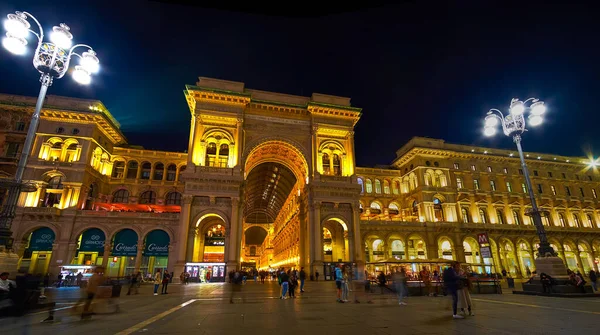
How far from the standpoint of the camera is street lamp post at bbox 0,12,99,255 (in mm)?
12305

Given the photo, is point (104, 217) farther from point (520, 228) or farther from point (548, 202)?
point (548, 202)

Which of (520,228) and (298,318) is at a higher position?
(520,228)

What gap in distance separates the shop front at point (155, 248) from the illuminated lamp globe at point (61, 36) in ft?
74.5

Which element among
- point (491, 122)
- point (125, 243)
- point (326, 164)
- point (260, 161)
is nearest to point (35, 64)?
point (125, 243)

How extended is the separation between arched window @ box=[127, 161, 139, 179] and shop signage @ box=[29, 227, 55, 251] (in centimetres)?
1188

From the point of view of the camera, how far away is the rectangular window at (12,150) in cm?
3381

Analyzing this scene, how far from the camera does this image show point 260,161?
38250 mm

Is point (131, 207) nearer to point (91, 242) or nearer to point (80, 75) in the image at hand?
point (91, 242)

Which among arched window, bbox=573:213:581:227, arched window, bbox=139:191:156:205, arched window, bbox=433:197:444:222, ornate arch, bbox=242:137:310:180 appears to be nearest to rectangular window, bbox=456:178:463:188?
arched window, bbox=433:197:444:222

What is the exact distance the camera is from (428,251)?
38688 mm

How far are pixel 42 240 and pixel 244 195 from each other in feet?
69.2

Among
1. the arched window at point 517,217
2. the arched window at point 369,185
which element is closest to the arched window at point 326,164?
the arched window at point 369,185

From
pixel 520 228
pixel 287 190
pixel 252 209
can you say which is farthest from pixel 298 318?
pixel 252 209

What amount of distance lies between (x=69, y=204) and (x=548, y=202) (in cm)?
6616
